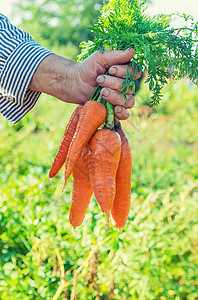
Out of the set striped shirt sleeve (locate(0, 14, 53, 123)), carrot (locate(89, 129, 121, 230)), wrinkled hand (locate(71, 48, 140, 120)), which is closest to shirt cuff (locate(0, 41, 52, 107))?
striped shirt sleeve (locate(0, 14, 53, 123))

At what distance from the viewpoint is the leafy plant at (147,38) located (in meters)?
1.11

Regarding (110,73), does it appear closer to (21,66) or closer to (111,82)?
(111,82)

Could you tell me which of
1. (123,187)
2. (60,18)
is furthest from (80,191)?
(60,18)

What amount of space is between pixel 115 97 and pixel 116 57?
141mm

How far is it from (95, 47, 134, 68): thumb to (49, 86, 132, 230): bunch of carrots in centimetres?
11

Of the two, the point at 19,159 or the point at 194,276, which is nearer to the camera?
the point at 194,276

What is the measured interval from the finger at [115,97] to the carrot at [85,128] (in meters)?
0.04

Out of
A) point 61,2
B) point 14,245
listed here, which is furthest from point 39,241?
point 61,2

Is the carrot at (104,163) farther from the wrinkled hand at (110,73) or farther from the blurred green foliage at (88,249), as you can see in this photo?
the blurred green foliage at (88,249)

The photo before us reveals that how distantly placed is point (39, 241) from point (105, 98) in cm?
103

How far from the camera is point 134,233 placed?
6.55ft

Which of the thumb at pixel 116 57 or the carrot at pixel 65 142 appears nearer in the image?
the thumb at pixel 116 57

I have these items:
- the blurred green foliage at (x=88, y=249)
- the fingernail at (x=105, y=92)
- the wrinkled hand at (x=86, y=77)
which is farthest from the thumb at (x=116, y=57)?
the blurred green foliage at (x=88, y=249)

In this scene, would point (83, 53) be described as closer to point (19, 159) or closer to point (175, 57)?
point (175, 57)
